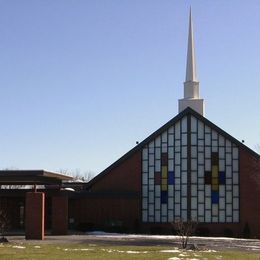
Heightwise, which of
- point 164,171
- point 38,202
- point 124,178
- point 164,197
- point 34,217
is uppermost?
point 164,171

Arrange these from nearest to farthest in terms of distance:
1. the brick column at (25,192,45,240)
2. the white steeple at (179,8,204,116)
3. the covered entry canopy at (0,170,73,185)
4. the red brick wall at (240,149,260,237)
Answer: the brick column at (25,192,45,240), the covered entry canopy at (0,170,73,185), the red brick wall at (240,149,260,237), the white steeple at (179,8,204,116)

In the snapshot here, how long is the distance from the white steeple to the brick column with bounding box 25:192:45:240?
2175 cm

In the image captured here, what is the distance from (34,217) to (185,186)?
15908 millimetres

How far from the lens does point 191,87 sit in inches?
2244

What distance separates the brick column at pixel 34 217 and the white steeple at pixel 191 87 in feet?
71.4

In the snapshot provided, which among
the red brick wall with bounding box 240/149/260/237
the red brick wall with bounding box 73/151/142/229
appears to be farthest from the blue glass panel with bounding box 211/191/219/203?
the red brick wall with bounding box 73/151/142/229

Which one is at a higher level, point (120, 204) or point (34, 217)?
point (120, 204)

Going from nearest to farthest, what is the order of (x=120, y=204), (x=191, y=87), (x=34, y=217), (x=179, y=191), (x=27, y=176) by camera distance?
1. (x=34, y=217)
2. (x=27, y=176)
3. (x=179, y=191)
4. (x=120, y=204)
5. (x=191, y=87)

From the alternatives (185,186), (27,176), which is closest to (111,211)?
(185,186)

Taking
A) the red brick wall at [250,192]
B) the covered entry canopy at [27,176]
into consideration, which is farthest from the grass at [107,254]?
the red brick wall at [250,192]

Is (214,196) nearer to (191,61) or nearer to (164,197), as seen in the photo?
(164,197)

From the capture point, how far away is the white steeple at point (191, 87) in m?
55.0

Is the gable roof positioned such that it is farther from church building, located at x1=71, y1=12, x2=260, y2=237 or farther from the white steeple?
the white steeple

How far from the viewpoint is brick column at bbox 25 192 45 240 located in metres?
36.2
